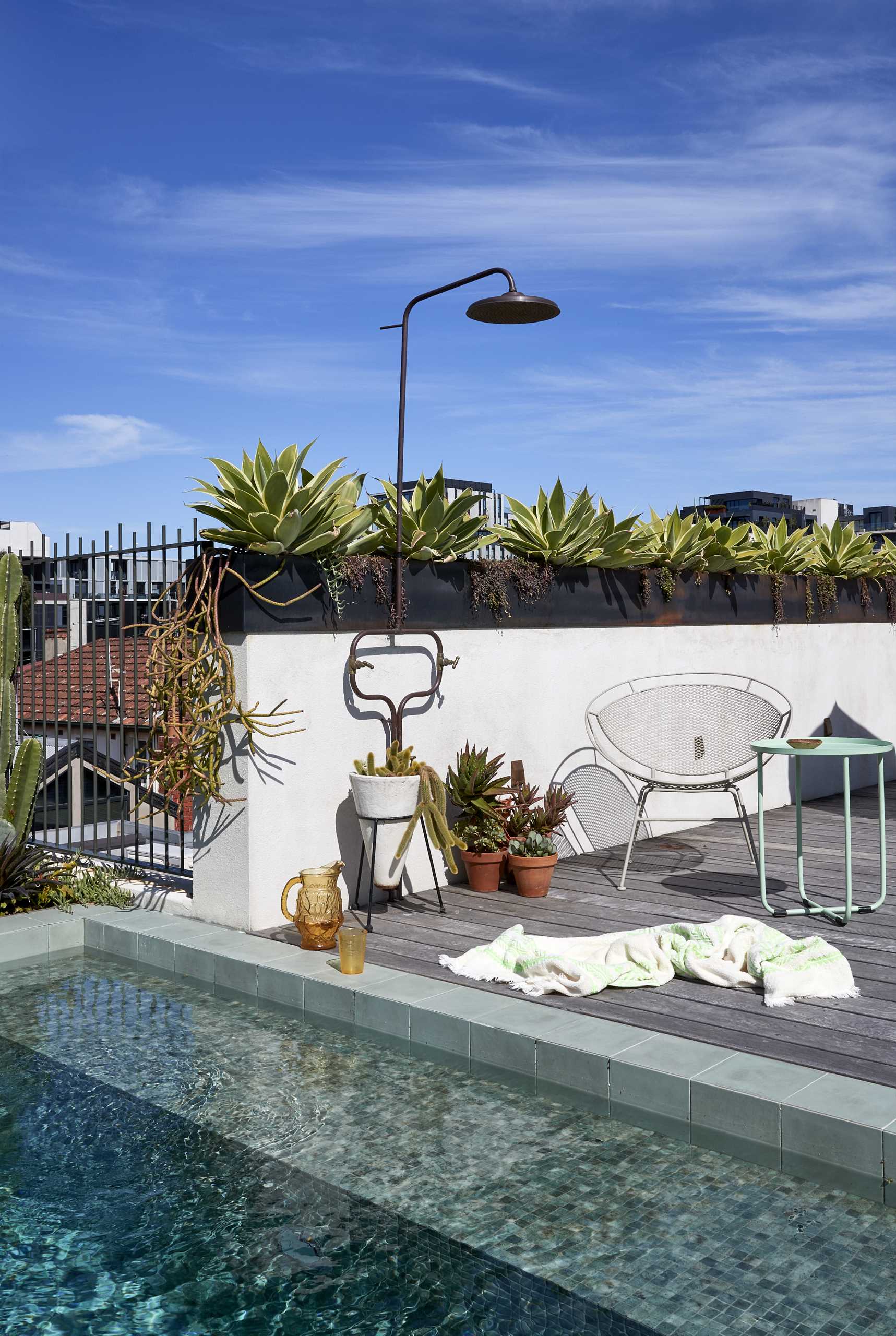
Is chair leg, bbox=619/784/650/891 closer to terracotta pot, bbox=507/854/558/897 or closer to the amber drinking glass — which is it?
terracotta pot, bbox=507/854/558/897

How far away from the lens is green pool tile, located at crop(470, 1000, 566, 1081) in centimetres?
319

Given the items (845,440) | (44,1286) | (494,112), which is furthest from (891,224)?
(845,440)

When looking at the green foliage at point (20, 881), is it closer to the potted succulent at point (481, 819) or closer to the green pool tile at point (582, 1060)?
the potted succulent at point (481, 819)

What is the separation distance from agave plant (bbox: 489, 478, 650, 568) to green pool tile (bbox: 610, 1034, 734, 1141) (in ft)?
10.7

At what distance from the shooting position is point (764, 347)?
1942 centimetres

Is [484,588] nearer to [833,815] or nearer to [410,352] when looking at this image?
[410,352]

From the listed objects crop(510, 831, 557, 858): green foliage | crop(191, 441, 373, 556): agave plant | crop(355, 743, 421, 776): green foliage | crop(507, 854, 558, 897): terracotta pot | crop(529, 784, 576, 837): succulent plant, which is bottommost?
crop(507, 854, 558, 897): terracotta pot

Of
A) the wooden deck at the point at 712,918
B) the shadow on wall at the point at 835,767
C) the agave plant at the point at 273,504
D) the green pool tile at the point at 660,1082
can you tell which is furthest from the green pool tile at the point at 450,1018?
the shadow on wall at the point at 835,767

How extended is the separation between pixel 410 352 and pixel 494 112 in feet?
16.0

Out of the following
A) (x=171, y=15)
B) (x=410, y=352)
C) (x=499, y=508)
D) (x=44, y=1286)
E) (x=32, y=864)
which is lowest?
(x=44, y=1286)

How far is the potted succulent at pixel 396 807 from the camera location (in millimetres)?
4613

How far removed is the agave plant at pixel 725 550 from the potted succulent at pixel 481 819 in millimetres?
2478

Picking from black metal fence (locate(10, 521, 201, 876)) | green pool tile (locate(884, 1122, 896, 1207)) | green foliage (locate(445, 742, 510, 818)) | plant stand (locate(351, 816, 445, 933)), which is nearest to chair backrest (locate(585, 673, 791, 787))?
green foliage (locate(445, 742, 510, 818))

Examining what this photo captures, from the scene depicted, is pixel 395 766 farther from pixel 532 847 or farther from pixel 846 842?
pixel 846 842
